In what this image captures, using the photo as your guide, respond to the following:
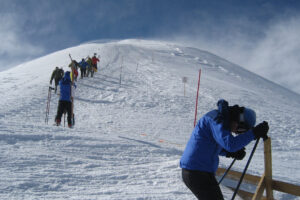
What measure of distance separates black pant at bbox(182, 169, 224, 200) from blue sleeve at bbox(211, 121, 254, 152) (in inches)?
15.1

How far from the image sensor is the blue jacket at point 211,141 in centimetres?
229

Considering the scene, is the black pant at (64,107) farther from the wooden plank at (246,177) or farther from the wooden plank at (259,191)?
the wooden plank at (259,191)

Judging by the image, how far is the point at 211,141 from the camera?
8.09 feet

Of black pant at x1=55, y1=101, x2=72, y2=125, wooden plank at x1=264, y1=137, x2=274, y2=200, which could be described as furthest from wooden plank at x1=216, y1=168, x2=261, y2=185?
black pant at x1=55, y1=101, x2=72, y2=125

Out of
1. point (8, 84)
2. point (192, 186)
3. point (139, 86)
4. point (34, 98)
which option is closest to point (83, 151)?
point (192, 186)

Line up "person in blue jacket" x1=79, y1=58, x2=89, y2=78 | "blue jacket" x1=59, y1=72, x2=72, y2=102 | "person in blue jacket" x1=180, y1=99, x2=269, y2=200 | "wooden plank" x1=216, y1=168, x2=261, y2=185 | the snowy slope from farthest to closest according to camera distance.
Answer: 1. "person in blue jacket" x1=79, y1=58, x2=89, y2=78
2. "blue jacket" x1=59, y1=72, x2=72, y2=102
3. "wooden plank" x1=216, y1=168, x2=261, y2=185
4. the snowy slope
5. "person in blue jacket" x1=180, y1=99, x2=269, y2=200

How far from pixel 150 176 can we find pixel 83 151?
177cm

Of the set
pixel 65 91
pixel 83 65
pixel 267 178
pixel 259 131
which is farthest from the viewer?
pixel 83 65

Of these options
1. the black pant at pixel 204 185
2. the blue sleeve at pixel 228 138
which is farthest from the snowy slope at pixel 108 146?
the blue sleeve at pixel 228 138

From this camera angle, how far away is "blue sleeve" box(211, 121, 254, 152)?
2260mm

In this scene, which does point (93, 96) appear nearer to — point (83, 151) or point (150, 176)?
point (83, 151)

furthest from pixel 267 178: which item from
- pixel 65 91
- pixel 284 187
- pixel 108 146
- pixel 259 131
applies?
pixel 65 91

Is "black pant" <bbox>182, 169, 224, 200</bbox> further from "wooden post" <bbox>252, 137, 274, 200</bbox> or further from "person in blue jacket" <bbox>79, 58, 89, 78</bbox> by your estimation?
"person in blue jacket" <bbox>79, 58, 89, 78</bbox>

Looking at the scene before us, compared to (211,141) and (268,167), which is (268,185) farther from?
(211,141)
